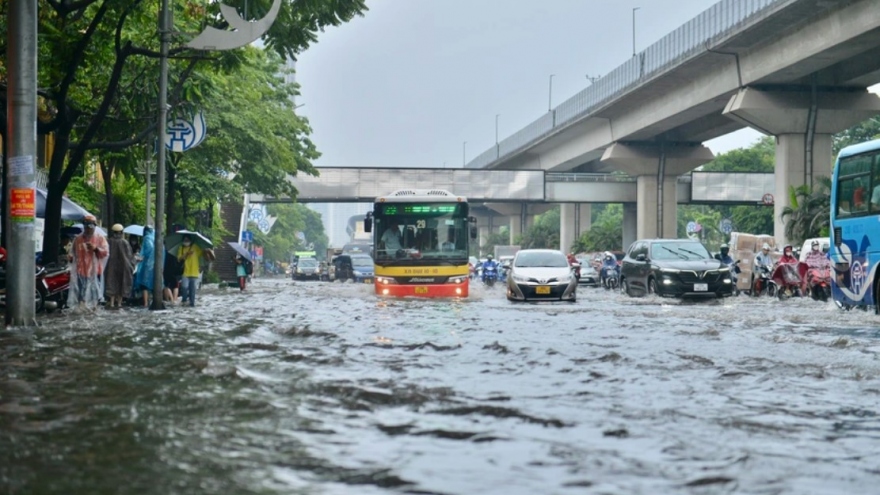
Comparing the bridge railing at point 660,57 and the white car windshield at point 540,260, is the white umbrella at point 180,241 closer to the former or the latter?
the white car windshield at point 540,260

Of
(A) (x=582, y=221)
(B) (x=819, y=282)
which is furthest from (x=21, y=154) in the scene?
Result: (A) (x=582, y=221)

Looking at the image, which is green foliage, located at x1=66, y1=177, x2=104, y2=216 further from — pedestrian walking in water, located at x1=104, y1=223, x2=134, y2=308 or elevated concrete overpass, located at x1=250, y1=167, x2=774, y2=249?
elevated concrete overpass, located at x1=250, y1=167, x2=774, y2=249

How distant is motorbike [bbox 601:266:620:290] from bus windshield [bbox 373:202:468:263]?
788 inches

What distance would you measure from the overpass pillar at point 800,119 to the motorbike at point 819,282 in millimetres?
13018

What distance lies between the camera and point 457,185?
71438mm

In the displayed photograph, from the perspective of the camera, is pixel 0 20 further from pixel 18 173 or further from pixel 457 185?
pixel 457 185

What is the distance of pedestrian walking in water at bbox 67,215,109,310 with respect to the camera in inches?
824

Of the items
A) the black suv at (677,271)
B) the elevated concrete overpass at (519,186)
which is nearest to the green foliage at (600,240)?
the elevated concrete overpass at (519,186)

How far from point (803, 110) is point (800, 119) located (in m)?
0.36

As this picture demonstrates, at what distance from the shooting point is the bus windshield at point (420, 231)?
28.1m

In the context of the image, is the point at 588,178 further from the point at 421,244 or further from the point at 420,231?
the point at 421,244

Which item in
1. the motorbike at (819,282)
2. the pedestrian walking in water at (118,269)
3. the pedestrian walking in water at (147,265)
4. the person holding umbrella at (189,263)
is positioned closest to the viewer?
the pedestrian walking in water at (118,269)

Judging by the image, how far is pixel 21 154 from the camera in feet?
51.9

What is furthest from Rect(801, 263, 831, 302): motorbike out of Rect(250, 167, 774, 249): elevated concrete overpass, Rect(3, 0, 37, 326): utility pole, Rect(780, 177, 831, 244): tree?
Rect(250, 167, 774, 249): elevated concrete overpass
